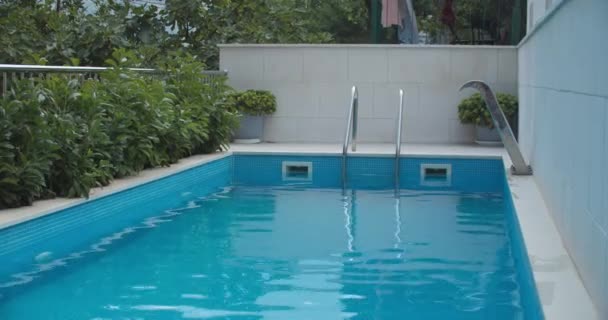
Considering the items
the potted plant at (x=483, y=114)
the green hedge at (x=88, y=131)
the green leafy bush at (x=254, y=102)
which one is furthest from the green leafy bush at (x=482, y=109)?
the green hedge at (x=88, y=131)

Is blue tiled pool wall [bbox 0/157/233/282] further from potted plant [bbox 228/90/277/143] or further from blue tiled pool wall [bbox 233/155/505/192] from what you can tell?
potted plant [bbox 228/90/277/143]

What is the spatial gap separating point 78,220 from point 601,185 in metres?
3.50

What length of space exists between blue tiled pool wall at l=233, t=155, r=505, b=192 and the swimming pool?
0.58 meters

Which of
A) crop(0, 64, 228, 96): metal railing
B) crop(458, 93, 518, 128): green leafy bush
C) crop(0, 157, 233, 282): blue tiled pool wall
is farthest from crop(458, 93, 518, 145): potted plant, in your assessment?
crop(0, 64, 228, 96): metal railing

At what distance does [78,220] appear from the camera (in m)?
5.39

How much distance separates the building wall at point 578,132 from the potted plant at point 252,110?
4.89 metres

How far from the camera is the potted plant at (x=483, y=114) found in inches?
393

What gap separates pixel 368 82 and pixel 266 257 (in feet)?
19.6

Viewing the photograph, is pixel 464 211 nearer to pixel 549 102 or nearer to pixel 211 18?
pixel 549 102

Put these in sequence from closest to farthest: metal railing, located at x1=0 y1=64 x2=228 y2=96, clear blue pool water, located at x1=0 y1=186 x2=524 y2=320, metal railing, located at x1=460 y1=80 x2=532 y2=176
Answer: clear blue pool water, located at x1=0 y1=186 x2=524 y2=320
metal railing, located at x1=0 y1=64 x2=228 y2=96
metal railing, located at x1=460 y1=80 x2=532 y2=176

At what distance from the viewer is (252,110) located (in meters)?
10.6

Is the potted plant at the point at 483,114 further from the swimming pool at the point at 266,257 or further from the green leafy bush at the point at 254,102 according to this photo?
the green leafy bush at the point at 254,102

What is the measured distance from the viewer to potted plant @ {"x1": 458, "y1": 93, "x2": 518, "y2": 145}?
393 inches

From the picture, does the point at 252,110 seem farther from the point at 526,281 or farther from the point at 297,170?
the point at 526,281
